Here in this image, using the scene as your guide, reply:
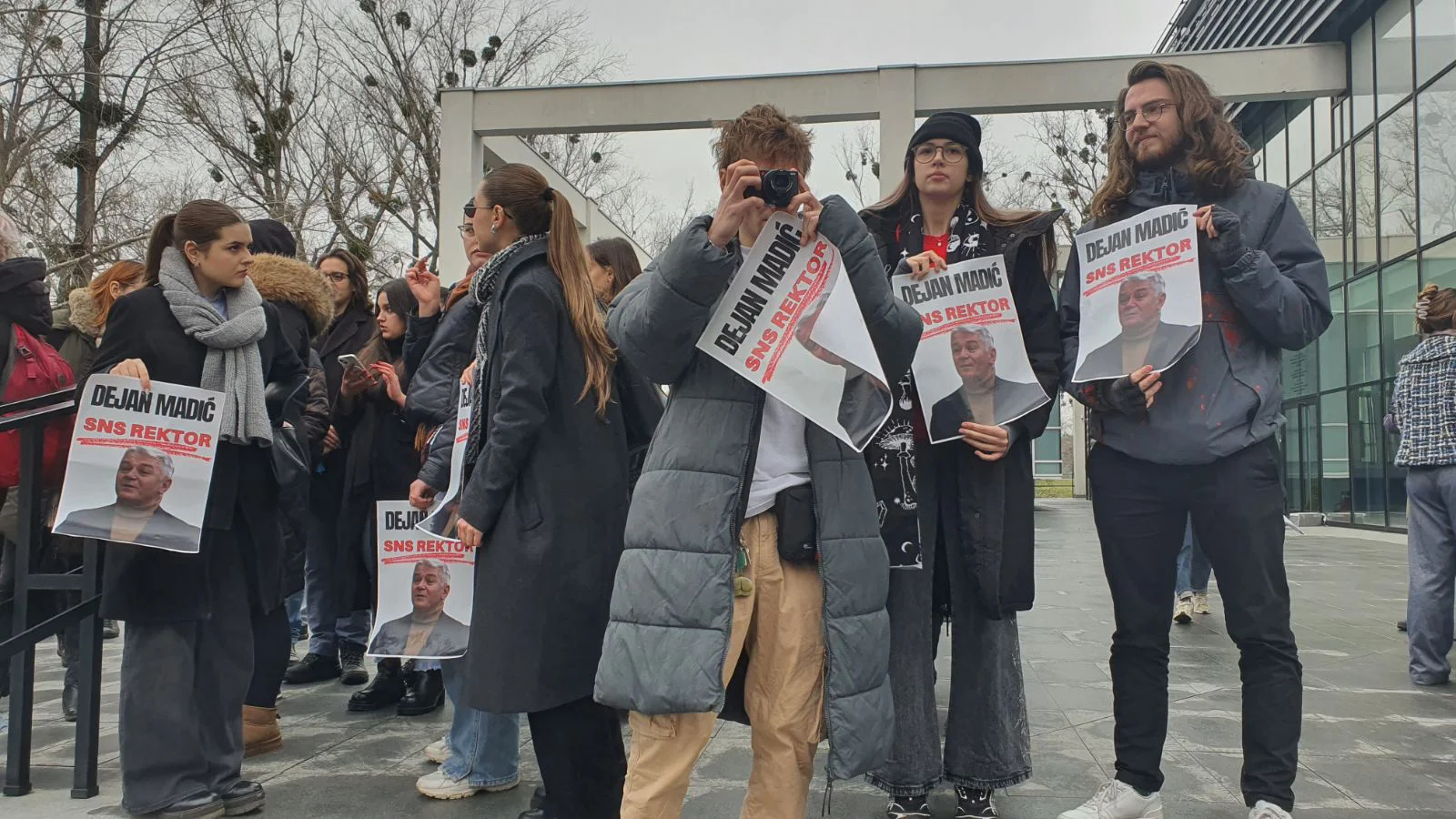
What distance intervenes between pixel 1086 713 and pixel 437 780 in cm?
264

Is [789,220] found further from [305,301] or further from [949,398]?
[305,301]

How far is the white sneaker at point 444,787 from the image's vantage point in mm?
3379

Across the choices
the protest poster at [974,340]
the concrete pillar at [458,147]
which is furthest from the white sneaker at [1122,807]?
the concrete pillar at [458,147]

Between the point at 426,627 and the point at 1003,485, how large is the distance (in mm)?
1886

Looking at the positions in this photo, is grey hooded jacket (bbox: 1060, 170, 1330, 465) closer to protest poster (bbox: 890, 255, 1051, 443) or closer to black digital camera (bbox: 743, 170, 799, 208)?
protest poster (bbox: 890, 255, 1051, 443)

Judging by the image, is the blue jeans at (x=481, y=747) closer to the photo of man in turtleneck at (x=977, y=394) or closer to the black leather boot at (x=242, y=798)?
the black leather boot at (x=242, y=798)

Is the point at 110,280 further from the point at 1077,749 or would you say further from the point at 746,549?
the point at 1077,749

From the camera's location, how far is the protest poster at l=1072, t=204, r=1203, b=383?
284 cm

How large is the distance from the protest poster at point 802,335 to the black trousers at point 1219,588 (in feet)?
3.64

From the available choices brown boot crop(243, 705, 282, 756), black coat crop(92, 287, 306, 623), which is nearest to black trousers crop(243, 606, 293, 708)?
brown boot crop(243, 705, 282, 756)

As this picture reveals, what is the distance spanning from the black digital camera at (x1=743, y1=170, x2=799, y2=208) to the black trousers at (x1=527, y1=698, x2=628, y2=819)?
1344 mm

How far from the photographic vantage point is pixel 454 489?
3.04 metres

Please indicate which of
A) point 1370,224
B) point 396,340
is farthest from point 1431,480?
point 1370,224

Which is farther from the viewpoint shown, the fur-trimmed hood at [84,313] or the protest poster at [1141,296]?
the fur-trimmed hood at [84,313]
